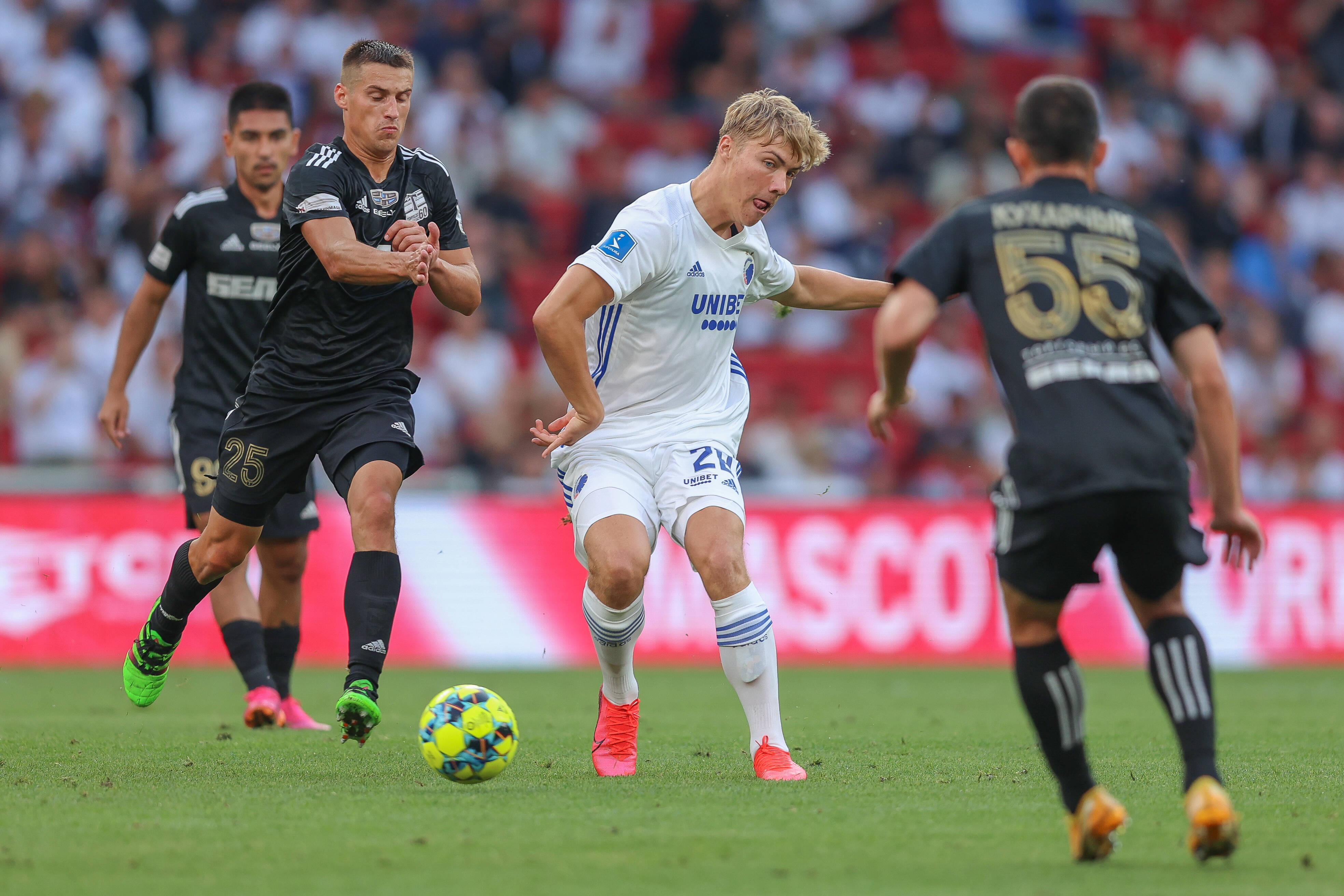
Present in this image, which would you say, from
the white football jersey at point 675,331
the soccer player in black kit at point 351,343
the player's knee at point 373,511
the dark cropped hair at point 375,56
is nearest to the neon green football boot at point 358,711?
the soccer player in black kit at point 351,343

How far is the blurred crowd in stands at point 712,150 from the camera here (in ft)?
46.9

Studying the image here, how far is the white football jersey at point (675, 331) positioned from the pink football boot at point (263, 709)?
234 cm

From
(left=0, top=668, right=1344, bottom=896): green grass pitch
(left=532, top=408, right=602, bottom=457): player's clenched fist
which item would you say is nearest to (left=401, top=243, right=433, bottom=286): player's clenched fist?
(left=532, top=408, right=602, bottom=457): player's clenched fist

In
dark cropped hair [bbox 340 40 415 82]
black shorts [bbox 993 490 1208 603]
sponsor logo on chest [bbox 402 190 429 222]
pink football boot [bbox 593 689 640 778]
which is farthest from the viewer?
sponsor logo on chest [bbox 402 190 429 222]

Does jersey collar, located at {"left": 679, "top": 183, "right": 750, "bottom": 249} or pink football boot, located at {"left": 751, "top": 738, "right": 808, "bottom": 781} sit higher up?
jersey collar, located at {"left": 679, "top": 183, "right": 750, "bottom": 249}

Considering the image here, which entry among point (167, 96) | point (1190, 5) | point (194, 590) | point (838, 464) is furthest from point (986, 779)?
point (1190, 5)

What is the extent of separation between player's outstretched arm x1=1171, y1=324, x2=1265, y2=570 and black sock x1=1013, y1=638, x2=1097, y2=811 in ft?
1.81

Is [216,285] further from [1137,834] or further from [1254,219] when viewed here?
[1254,219]

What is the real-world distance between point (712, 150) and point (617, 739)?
1255 cm

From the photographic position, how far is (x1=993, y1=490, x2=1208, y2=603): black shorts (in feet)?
13.5

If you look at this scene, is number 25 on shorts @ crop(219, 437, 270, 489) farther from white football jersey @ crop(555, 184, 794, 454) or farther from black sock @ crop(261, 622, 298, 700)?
black sock @ crop(261, 622, 298, 700)

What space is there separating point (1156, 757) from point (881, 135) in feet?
41.7

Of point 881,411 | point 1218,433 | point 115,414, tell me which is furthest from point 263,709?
point 1218,433

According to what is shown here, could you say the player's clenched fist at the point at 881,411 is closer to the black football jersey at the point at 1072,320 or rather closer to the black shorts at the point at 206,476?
the black football jersey at the point at 1072,320
